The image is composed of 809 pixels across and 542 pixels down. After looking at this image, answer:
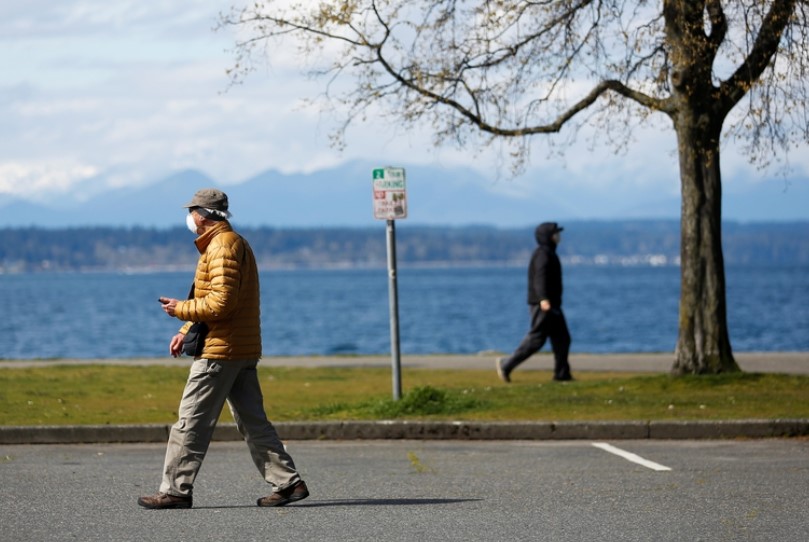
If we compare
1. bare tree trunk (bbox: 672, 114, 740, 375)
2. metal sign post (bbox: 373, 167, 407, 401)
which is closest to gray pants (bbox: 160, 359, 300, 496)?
metal sign post (bbox: 373, 167, 407, 401)

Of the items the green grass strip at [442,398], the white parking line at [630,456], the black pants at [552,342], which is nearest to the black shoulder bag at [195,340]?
the white parking line at [630,456]

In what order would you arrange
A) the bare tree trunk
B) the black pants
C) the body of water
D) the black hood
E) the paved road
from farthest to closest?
the body of water → the black hood → the black pants → the bare tree trunk → the paved road

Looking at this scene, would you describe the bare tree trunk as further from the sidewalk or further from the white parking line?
the white parking line

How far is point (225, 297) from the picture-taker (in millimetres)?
7855

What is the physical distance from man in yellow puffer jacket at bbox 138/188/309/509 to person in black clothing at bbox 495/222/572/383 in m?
8.70

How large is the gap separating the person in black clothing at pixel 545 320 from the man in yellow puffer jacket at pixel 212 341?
28.6 ft

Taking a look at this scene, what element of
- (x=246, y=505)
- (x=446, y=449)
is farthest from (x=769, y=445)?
(x=246, y=505)

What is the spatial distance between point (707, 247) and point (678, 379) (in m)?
1.50

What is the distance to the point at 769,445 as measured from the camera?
1162 centimetres

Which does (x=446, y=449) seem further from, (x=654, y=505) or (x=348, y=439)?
(x=654, y=505)

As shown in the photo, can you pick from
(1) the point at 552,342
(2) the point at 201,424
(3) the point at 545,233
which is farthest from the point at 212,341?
(3) the point at 545,233

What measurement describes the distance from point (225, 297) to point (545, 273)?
925cm

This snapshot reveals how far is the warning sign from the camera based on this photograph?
13617 millimetres

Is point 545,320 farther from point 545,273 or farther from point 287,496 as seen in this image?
point 287,496
